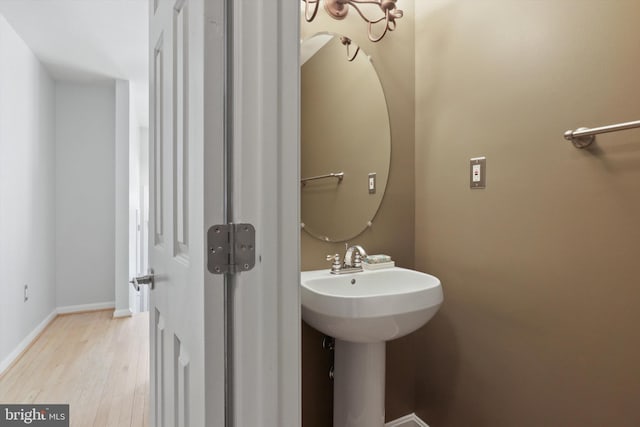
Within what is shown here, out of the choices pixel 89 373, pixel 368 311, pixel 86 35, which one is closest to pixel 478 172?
pixel 368 311

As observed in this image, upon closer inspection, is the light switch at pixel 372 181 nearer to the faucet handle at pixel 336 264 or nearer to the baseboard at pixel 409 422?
the faucet handle at pixel 336 264

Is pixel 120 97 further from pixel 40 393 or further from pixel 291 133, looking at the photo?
pixel 291 133

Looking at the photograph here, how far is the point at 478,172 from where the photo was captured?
143cm

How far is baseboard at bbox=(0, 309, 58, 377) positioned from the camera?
8.18 feet

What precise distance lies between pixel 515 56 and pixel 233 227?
123 centimetres

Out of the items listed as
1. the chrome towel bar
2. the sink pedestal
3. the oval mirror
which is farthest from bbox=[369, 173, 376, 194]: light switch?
the sink pedestal

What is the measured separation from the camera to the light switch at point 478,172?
4.64 ft

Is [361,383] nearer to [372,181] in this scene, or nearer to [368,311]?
[368,311]

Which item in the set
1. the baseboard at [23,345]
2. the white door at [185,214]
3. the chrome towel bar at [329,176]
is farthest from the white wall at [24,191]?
the chrome towel bar at [329,176]

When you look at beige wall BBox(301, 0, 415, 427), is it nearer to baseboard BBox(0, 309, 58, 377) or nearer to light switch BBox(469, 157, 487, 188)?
light switch BBox(469, 157, 487, 188)

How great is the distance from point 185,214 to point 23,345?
3041 mm

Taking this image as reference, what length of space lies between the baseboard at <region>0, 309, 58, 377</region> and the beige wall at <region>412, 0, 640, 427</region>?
2.73m

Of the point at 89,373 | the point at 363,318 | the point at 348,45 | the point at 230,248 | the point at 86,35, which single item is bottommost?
the point at 89,373

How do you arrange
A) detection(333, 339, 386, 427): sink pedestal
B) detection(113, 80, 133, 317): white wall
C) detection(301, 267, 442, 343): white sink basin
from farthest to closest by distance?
1. detection(113, 80, 133, 317): white wall
2. detection(333, 339, 386, 427): sink pedestal
3. detection(301, 267, 442, 343): white sink basin
